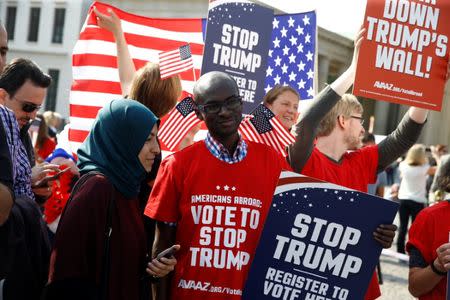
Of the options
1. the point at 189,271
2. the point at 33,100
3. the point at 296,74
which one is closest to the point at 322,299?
the point at 189,271

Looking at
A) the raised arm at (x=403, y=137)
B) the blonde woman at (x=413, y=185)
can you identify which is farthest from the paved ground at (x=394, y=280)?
the raised arm at (x=403, y=137)

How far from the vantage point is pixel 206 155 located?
3.03 meters

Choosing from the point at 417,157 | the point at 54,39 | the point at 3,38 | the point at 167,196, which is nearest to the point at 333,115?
the point at 167,196

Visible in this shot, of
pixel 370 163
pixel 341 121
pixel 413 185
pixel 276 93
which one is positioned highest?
pixel 276 93

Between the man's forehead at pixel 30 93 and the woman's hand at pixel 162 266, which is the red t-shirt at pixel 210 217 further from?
the man's forehead at pixel 30 93

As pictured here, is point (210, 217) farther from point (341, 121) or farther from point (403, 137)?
point (403, 137)

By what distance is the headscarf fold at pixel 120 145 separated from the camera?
9.70 ft

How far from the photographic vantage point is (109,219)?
2900 millimetres

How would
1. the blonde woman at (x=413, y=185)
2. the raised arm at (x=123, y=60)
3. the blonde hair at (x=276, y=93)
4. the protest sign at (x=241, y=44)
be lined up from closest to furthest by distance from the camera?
1. the protest sign at (x=241, y=44)
2. the blonde hair at (x=276, y=93)
3. the raised arm at (x=123, y=60)
4. the blonde woman at (x=413, y=185)

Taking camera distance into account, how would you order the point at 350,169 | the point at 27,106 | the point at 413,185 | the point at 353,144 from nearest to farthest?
the point at 27,106, the point at 350,169, the point at 353,144, the point at 413,185

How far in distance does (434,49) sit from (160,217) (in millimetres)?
1875

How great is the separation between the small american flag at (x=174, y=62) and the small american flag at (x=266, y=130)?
0.67 meters

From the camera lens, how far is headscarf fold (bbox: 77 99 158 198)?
296 cm

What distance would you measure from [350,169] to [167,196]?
1244 mm
